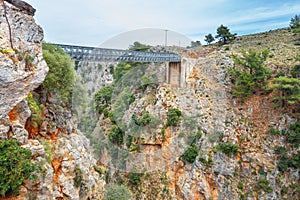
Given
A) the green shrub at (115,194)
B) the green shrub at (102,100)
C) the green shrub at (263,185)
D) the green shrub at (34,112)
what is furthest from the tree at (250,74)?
the green shrub at (34,112)

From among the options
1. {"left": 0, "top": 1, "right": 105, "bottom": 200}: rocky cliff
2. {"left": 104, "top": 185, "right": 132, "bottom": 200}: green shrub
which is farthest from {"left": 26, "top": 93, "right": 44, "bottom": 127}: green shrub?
{"left": 104, "top": 185, "right": 132, "bottom": 200}: green shrub

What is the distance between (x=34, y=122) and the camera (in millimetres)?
8766

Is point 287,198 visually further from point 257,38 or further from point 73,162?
point 257,38

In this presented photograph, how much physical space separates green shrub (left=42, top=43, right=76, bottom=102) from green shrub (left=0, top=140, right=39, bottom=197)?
3.74 meters

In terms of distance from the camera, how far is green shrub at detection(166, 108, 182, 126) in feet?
60.2

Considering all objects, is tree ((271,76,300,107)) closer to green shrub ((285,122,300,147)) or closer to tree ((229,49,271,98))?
tree ((229,49,271,98))

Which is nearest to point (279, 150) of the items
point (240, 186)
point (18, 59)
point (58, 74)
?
point (240, 186)

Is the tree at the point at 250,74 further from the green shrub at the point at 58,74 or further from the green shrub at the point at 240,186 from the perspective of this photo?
the green shrub at the point at 58,74

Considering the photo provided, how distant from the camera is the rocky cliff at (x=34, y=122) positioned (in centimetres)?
675

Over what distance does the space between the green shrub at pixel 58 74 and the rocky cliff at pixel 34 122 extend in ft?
2.04

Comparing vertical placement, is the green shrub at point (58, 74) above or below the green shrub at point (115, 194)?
above

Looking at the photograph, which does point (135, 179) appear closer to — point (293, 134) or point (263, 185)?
point (263, 185)

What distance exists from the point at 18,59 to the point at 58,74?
2.95 m

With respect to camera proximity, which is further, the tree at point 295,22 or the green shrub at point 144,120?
the tree at point 295,22
